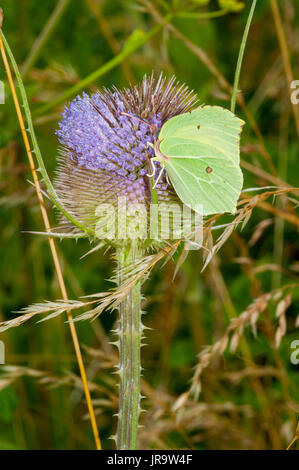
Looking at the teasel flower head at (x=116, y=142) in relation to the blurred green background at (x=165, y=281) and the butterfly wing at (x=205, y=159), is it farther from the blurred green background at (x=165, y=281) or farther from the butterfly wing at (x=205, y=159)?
the blurred green background at (x=165, y=281)

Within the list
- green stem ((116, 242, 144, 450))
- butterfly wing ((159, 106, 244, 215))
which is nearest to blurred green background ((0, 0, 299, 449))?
green stem ((116, 242, 144, 450))

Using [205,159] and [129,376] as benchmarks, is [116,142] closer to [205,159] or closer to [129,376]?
[205,159]

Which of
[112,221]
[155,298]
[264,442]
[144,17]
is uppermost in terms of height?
[144,17]

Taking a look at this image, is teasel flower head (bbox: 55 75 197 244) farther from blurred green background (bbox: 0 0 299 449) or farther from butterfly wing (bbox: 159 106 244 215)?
blurred green background (bbox: 0 0 299 449)

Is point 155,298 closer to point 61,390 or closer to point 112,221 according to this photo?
point 61,390

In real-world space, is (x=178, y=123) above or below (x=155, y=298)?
above
